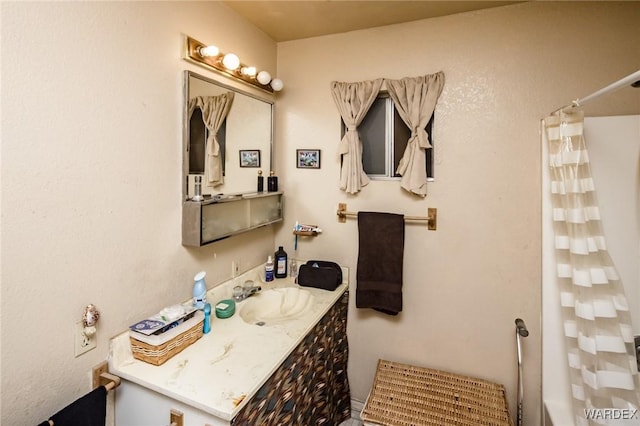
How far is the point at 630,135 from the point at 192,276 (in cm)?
220

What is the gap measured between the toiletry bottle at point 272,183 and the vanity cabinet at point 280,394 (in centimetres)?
79

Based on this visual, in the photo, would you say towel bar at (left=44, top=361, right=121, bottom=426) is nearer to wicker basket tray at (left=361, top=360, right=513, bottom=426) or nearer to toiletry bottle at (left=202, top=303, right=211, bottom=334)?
toiletry bottle at (left=202, top=303, right=211, bottom=334)

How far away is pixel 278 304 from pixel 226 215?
650 mm

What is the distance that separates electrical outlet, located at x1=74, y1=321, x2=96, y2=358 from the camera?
1.07 metres

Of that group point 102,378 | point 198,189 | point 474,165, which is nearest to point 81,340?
point 102,378

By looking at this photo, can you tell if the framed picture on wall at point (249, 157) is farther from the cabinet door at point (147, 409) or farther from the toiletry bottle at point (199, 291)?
the cabinet door at point (147, 409)

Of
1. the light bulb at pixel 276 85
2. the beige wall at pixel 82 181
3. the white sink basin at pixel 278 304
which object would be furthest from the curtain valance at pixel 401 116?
the beige wall at pixel 82 181

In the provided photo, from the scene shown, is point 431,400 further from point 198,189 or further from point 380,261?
point 198,189

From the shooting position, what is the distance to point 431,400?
1629mm

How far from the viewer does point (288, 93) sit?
217cm

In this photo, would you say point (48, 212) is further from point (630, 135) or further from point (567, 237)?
point (630, 135)

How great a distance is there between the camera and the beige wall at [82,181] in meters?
0.91

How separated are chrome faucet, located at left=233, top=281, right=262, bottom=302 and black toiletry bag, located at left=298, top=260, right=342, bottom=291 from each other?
288 mm

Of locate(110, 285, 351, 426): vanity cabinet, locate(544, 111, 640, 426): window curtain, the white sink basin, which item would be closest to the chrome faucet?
the white sink basin
